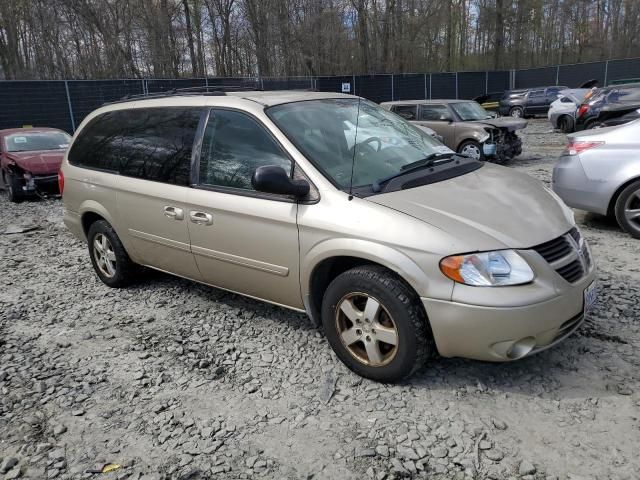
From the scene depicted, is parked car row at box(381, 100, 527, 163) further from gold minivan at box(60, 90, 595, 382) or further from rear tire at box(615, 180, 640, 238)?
gold minivan at box(60, 90, 595, 382)

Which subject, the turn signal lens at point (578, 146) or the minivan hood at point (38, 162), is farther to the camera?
the minivan hood at point (38, 162)

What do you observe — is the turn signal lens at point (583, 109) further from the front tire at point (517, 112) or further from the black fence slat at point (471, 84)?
the black fence slat at point (471, 84)

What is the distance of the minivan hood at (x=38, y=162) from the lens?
10.3 m

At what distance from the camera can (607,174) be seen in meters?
5.66

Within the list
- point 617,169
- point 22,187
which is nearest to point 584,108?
point 617,169

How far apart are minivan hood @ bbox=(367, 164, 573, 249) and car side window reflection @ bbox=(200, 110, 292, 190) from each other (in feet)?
2.86

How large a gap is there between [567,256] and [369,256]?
115cm

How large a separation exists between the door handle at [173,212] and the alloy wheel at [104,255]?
3.90 feet

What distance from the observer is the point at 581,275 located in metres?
3.01

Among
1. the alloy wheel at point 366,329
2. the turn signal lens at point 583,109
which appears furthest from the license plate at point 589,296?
the turn signal lens at point 583,109

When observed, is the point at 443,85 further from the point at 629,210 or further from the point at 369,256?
the point at 369,256

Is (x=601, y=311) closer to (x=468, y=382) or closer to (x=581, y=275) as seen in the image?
(x=581, y=275)

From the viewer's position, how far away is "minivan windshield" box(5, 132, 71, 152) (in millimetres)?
11125

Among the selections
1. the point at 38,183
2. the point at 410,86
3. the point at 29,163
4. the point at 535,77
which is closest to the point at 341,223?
the point at 38,183
